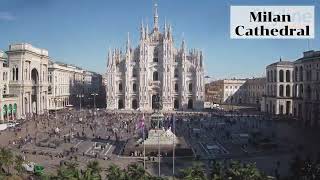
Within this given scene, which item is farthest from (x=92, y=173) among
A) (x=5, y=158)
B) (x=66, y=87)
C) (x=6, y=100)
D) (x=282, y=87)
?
(x=66, y=87)

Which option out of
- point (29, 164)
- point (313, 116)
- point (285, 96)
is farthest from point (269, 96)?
point (29, 164)

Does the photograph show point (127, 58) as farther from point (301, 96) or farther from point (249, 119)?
point (301, 96)

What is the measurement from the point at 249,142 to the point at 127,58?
54170 mm

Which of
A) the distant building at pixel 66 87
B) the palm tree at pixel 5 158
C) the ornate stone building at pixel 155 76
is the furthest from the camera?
the distant building at pixel 66 87

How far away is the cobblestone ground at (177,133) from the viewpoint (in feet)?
131

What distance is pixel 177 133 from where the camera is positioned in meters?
58.0

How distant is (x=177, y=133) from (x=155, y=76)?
142 ft

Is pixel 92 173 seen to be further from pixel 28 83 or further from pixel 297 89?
pixel 28 83

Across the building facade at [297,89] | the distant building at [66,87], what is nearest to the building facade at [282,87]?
the building facade at [297,89]

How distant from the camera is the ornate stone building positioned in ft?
320

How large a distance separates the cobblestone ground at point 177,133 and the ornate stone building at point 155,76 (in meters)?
19.1

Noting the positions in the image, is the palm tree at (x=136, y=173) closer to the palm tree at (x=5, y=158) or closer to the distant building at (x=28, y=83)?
the palm tree at (x=5, y=158)

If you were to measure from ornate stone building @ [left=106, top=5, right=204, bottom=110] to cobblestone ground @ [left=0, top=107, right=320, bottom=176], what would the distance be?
62.8 ft

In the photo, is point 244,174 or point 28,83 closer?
point 244,174
